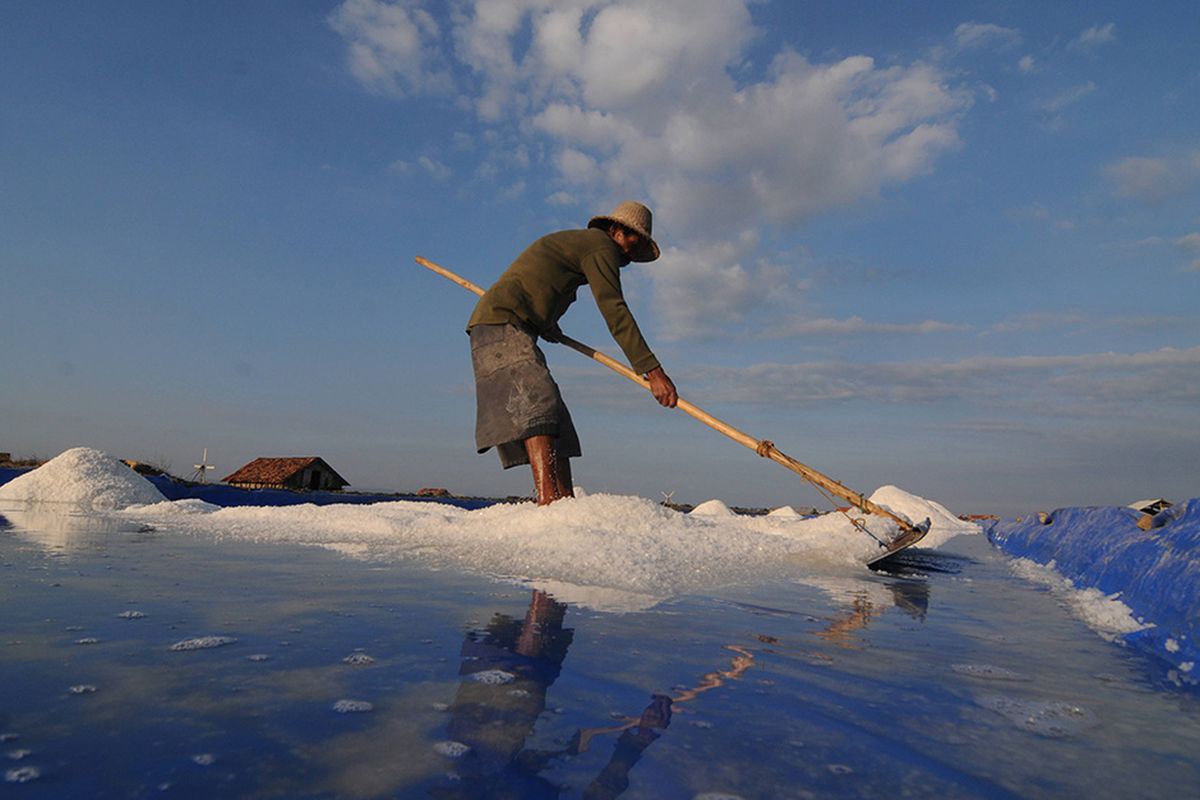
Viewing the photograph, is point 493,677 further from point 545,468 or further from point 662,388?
point 662,388

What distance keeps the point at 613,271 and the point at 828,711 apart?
128 inches

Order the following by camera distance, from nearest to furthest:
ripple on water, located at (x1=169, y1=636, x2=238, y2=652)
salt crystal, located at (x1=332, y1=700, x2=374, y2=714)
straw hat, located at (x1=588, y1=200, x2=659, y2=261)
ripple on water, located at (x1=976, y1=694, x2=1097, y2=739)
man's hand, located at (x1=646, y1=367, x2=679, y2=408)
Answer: salt crystal, located at (x1=332, y1=700, x2=374, y2=714) < ripple on water, located at (x1=976, y1=694, x2=1097, y2=739) < ripple on water, located at (x1=169, y1=636, x2=238, y2=652) < man's hand, located at (x1=646, y1=367, x2=679, y2=408) < straw hat, located at (x1=588, y1=200, x2=659, y2=261)

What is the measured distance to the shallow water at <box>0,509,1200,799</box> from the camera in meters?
0.74

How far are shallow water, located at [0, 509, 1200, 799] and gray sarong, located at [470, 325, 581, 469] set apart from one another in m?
1.92

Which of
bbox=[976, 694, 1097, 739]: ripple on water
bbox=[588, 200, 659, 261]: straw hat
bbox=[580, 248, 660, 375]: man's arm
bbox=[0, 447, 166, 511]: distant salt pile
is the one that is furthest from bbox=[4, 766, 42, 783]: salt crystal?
bbox=[0, 447, 166, 511]: distant salt pile

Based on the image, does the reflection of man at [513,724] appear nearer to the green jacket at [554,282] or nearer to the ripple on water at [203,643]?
the ripple on water at [203,643]

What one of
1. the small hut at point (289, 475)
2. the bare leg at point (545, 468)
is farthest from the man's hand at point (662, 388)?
the small hut at point (289, 475)

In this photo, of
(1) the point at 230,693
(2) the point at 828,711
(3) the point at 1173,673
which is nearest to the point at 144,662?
(1) the point at 230,693

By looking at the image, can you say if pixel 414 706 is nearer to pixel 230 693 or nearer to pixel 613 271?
pixel 230 693

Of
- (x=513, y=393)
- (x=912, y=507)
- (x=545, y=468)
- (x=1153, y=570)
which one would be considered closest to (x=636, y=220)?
(x=513, y=393)

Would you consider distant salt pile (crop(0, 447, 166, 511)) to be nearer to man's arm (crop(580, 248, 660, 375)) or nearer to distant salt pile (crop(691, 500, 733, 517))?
man's arm (crop(580, 248, 660, 375))

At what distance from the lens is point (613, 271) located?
403cm

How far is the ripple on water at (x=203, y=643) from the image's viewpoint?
1.18 m

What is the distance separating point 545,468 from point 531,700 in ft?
9.32
